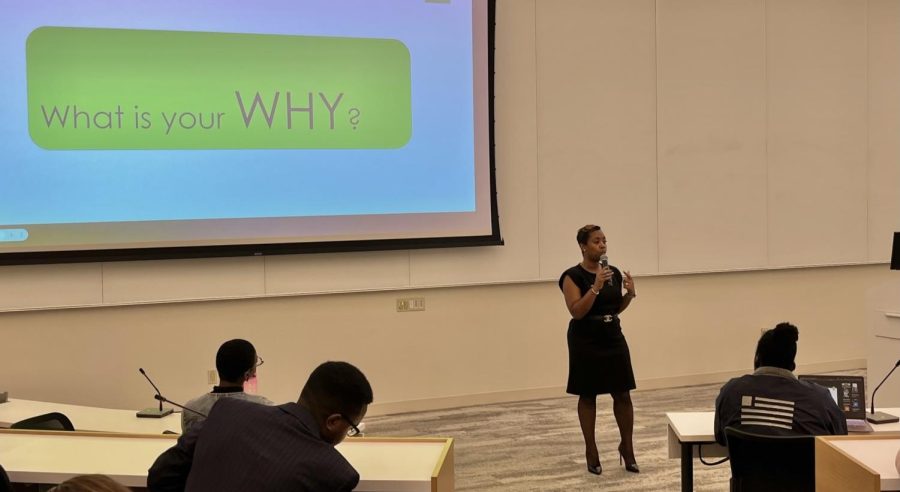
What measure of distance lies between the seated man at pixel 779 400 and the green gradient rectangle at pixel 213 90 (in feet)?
13.4

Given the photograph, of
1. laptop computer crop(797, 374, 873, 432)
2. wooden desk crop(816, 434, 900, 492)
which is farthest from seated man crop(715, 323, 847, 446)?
laptop computer crop(797, 374, 873, 432)

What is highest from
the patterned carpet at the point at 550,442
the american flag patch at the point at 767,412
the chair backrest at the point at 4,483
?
the chair backrest at the point at 4,483

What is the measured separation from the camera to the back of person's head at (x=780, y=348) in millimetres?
3670

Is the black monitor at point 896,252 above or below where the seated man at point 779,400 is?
above

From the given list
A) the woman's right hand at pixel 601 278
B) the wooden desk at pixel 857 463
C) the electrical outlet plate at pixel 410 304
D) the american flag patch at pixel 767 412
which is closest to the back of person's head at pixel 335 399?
the wooden desk at pixel 857 463

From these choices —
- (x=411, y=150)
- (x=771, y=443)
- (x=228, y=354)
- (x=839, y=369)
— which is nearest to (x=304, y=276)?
(x=411, y=150)

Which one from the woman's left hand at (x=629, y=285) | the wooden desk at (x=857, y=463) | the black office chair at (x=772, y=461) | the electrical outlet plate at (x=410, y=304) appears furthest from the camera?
the electrical outlet plate at (x=410, y=304)

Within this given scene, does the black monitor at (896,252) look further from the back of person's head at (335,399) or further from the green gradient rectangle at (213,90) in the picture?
the back of person's head at (335,399)

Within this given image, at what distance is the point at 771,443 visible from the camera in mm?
3381

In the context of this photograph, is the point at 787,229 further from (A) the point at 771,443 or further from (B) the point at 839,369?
(A) the point at 771,443

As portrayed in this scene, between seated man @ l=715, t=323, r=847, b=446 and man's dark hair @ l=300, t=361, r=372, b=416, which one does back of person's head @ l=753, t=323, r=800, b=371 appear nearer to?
seated man @ l=715, t=323, r=847, b=446

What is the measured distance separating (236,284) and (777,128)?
514 centimetres

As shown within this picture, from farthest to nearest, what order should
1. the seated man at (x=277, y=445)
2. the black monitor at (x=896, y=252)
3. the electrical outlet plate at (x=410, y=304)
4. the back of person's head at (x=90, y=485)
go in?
the electrical outlet plate at (x=410, y=304)
the black monitor at (x=896, y=252)
the seated man at (x=277, y=445)
the back of person's head at (x=90, y=485)

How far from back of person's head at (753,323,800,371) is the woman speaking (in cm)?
162
